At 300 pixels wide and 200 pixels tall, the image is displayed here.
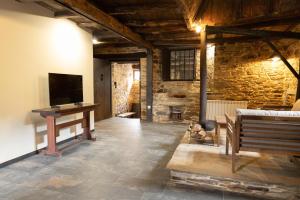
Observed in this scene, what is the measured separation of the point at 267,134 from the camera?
2.24 meters

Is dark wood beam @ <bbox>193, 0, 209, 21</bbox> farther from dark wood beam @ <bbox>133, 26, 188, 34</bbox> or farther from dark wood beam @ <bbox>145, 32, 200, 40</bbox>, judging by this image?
dark wood beam @ <bbox>145, 32, 200, 40</bbox>

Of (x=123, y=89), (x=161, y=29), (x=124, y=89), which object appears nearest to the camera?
(x=161, y=29)

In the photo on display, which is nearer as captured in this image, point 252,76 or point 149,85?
point 252,76

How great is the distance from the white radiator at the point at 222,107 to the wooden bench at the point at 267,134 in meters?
3.47

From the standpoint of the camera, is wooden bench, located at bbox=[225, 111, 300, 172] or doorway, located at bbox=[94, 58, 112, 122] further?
doorway, located at bbox=[94, 58, 112, 122]

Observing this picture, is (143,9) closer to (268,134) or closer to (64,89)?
(64,89)

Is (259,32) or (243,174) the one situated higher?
(259,32)

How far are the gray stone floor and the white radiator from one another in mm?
2083

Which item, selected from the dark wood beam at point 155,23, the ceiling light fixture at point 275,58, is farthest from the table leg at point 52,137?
the ceiling light fixture at point 275,58

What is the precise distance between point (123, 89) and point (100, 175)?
6.60m

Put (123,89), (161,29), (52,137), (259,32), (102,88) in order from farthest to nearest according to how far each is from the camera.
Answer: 1. (123,89)
2. (102,88)
3. (161,29)
4. (259,32)
5. (52,137)

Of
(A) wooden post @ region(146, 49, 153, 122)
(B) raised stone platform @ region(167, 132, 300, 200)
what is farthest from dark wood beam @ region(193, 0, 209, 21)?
(B) raised stone platform @ region(167, 132, 300, 200)

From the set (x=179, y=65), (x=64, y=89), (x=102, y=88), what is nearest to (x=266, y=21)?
(x=179, y=65)

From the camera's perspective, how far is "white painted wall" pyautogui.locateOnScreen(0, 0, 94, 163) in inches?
117
